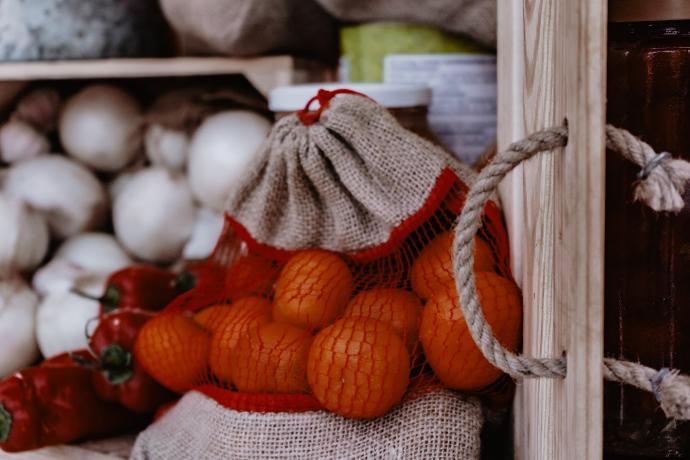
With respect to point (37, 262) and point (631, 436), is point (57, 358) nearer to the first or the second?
point (37, 262)

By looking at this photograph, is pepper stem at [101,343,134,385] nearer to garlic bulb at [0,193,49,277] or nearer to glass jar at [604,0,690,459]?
garlic bulb at [0,193,49,277]

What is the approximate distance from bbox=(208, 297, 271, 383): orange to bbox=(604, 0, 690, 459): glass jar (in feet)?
0.90

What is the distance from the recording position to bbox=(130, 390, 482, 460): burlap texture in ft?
1.89

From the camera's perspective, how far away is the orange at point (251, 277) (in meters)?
0.72

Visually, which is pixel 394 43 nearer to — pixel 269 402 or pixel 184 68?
pixel 184 68

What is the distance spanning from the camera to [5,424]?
2.50 feet

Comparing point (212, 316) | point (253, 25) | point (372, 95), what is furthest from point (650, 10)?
point (253, 25)

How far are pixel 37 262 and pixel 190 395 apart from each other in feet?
1.62

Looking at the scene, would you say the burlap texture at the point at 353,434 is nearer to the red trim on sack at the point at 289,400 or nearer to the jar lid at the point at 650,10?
the red trim on sack at the point at 289,400

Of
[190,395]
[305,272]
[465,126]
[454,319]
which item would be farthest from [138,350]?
[465,126]

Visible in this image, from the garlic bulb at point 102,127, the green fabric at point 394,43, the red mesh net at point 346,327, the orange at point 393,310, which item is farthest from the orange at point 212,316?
the garlic bulb at point 102,127

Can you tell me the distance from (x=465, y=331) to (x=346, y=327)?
0.28 ft

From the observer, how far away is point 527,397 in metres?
0.57

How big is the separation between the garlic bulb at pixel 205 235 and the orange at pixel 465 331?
549 mm
